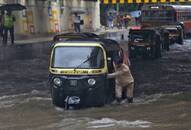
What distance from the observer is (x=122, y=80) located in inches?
620

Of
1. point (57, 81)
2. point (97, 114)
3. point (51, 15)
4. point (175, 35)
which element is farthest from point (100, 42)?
point (51, 15)

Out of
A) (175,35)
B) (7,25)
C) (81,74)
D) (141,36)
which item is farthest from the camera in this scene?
(175,35)

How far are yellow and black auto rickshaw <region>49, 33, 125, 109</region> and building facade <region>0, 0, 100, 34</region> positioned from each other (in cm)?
3186

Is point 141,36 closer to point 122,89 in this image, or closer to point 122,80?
point 122,89

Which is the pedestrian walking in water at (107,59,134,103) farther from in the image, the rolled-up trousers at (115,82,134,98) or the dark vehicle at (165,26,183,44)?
the dark vehicle at (165,26,183,44)

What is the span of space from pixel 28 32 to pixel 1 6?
350 inches

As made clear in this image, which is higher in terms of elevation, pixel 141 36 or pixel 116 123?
pixel 116 123

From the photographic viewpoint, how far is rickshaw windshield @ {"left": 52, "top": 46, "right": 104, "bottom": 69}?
50.0ft

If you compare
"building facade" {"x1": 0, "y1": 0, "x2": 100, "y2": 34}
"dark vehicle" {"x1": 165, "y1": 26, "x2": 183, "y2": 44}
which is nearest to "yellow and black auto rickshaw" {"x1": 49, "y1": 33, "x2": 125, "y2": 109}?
"dark vehicle" {"x1": 165, "y1": 26, "x2": 183, "y2": 44}

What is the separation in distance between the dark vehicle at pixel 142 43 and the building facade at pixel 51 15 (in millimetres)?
17633

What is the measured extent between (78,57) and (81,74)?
1.87 ft

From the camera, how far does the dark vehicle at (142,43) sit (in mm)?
31266

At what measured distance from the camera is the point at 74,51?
51.1ft

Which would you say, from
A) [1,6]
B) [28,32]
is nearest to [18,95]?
[1,6]
